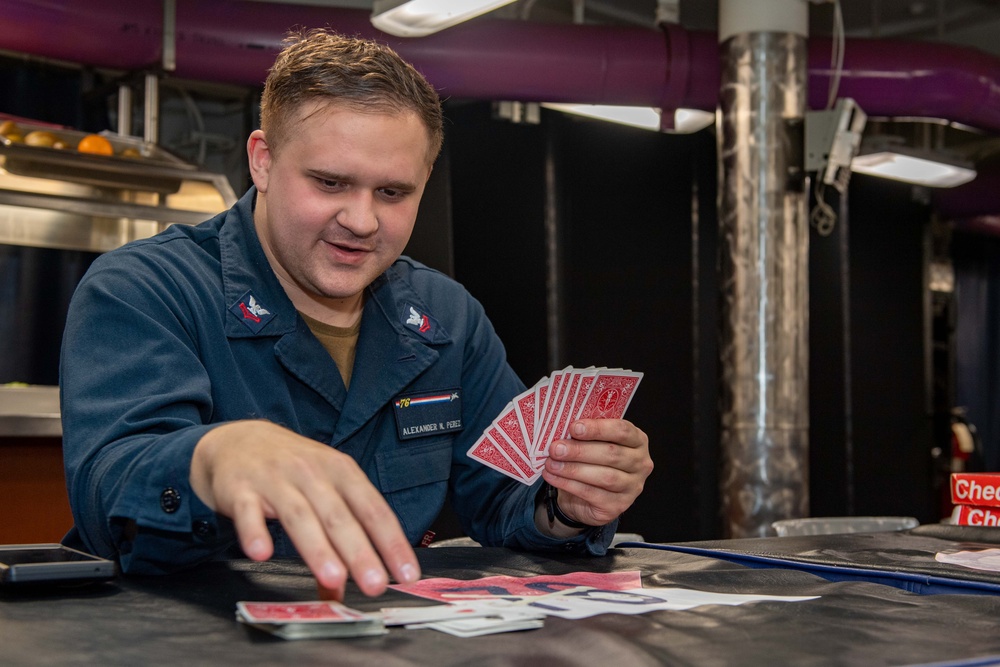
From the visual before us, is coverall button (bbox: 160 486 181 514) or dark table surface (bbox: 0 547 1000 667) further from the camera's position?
coverall button (bbox: 160 486 181 514)

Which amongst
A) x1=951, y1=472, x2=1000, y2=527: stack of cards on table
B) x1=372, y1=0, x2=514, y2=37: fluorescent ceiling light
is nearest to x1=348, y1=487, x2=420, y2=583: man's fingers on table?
x1=951, y1=472, x2=1000, y2=527: stack of cards on table

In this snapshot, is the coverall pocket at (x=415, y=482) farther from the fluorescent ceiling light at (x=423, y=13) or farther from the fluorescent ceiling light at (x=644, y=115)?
the fluorescent ceiling light at (x=644, y=115)

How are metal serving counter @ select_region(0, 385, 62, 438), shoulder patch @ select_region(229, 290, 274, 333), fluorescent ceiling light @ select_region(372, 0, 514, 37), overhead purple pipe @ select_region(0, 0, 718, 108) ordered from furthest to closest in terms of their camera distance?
overhead purple pipe @ select_region(0, 0, 718, 108) < fluorescent ceiling light @ select_region(372, 0, 514, 37) < metal serving counter @ select_region(0, 385, 62, 438) < shoulder patch @ select_region(229, 290, 274, 333)

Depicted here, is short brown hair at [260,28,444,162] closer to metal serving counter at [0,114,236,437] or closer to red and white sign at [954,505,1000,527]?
red and white sign at [954,505,1000,527]

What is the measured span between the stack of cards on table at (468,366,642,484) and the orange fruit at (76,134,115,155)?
10.3 ft

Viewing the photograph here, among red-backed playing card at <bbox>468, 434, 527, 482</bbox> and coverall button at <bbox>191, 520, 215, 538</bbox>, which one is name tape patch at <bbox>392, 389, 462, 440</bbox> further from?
coverall button at <bbox>191, 520, 215, 538</bbox>

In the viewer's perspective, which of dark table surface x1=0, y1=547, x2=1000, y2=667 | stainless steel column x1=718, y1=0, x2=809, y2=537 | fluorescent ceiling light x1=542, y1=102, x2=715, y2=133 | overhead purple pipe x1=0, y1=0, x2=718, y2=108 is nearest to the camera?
dark table surface x1=0, y1=547, x2=1000, y2=667

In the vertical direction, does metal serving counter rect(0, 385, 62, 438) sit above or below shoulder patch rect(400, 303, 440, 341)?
below

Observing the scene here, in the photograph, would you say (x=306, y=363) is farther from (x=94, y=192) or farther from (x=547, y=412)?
(x=94, y=192)

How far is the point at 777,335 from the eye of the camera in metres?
4.06

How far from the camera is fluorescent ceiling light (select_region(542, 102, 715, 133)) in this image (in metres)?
4.75

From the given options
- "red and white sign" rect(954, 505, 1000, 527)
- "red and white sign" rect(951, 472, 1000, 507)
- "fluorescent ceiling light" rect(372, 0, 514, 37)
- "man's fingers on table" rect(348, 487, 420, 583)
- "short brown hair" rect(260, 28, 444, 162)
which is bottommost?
"red and white sign" rect(954, 505, 1000, 527)

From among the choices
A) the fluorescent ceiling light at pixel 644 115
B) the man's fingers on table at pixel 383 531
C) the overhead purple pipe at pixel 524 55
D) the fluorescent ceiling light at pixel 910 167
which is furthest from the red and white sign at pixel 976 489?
the fluorescent ceiling light at pixel 910 167

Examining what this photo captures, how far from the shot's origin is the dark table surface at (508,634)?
77 cm
